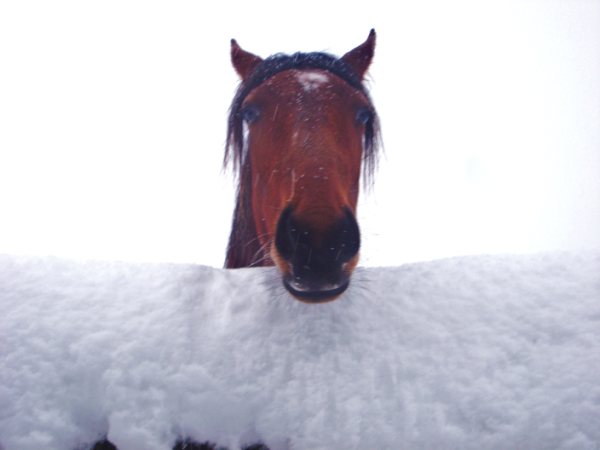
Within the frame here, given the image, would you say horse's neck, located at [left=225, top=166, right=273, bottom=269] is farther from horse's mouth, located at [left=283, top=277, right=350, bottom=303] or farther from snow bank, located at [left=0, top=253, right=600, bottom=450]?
snow bank, located at [left=0, top=253, right=600, bottom=450]

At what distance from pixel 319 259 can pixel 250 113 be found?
1345 mm

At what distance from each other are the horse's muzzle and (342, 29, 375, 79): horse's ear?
2.00 m

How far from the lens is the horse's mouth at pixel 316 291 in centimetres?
154

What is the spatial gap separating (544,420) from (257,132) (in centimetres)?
202

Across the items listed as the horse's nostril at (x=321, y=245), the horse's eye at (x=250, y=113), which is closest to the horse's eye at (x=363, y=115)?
the horse's eye at (x=250, y=113)

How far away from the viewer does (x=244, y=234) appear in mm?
3045

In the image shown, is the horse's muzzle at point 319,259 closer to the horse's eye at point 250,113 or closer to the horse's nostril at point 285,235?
the horse's nostril at point 285,235

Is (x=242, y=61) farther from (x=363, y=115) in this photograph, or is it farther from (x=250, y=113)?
(x=363, y=115)

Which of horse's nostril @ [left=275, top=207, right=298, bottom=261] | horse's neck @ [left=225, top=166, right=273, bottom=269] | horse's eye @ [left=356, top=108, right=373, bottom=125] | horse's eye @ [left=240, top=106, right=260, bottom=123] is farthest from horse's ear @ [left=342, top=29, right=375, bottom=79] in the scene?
Answer: horse's nostril @ [left=275, top=207, right=298, bottom=261]

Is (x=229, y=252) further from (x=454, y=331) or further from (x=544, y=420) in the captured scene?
(x=544, y=420)

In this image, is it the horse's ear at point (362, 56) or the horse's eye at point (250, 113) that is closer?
the horse's eye at point (250, 113)

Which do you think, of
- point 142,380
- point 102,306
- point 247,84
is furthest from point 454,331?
point 247,84

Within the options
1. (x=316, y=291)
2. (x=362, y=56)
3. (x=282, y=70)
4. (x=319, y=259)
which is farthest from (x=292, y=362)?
(x=362, y=56)

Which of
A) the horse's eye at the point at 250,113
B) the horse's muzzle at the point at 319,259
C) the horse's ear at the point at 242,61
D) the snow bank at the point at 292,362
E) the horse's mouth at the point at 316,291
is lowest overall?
the snow bank at the point at 292,362
